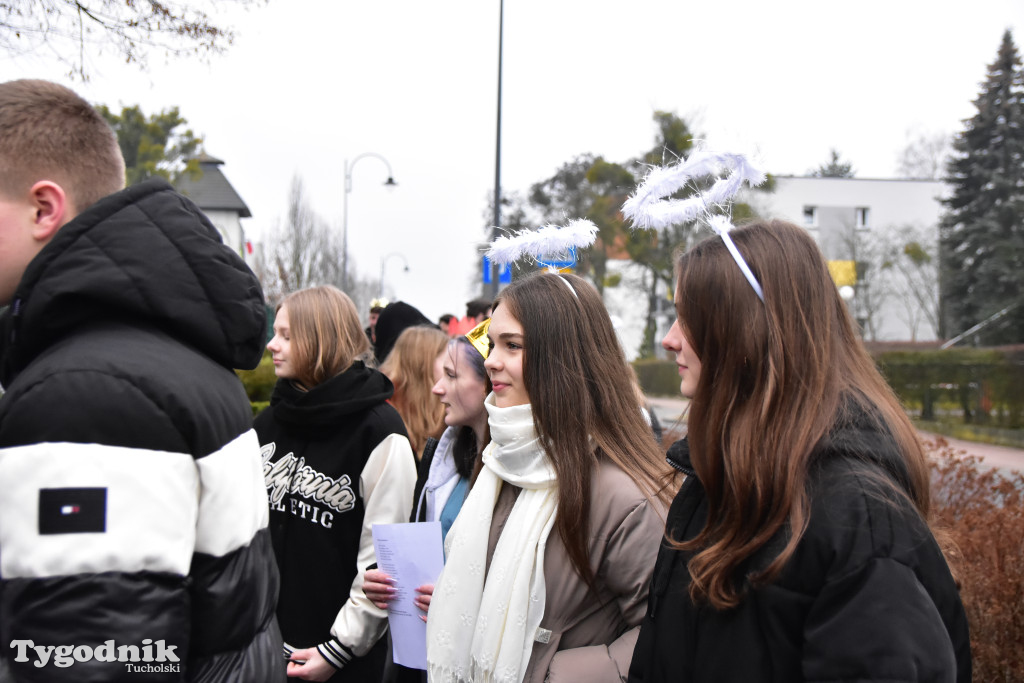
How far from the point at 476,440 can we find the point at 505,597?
1077 mm

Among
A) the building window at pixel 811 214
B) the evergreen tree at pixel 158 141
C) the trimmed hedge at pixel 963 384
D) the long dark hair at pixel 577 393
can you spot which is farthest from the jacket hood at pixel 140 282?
the building window at pixel 811 214

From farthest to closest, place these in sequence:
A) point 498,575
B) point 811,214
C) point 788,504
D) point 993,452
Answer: point 811,214 < point 993,452 < point 498,575 < point 788,504

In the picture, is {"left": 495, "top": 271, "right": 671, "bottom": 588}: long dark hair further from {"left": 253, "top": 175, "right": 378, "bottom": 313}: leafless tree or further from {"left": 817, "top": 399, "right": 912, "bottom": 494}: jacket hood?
{"left": 253, "top": 175, "right": 378, "bottom": 313}: leafless tree

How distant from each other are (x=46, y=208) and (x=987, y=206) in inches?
1643

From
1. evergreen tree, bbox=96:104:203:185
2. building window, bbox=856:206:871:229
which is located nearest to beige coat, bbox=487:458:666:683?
evergreen tree, bbox=96:104:203:185

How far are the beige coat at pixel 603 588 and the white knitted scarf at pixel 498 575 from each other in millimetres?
56

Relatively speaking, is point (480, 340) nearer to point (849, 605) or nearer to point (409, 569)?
point (409, 569)

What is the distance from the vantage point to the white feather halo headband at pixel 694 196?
2.04 m

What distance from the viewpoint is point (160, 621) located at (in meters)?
1.46

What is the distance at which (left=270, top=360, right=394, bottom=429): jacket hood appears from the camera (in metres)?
3.47

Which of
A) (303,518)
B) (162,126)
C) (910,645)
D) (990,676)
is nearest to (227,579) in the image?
(910,645)

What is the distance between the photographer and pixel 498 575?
245cm

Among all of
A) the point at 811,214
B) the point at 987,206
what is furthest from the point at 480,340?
the point at 811,214

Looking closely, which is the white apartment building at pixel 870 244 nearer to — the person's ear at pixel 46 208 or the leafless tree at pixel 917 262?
the leafless tree at pixel 917 262
